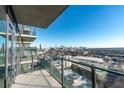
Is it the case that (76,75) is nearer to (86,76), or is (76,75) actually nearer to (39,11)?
(86,76)

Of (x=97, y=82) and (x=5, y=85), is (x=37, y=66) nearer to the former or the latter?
(x=5, y=85)

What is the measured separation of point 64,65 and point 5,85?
59.9 inches

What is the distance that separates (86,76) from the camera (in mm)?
2674

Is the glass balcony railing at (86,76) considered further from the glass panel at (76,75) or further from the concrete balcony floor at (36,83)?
the concrete balcony floor at (36,83)

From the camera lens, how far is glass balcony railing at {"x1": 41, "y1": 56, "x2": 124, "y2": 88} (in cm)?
201

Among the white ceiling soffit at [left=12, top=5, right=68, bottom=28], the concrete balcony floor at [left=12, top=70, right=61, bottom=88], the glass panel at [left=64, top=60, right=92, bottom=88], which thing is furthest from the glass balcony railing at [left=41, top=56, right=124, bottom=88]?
the white ceiling soffit at [left=12, top=5, right=68, bottom=28]

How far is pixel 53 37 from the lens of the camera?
31.0 m

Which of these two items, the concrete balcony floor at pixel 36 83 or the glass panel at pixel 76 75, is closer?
the glass panel at pixel 76 75

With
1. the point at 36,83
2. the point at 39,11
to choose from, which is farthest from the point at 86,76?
the point at 39,11

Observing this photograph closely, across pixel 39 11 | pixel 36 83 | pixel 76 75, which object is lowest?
pixel 36 83

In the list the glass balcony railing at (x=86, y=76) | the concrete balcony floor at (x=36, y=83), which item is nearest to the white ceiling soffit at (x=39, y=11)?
the glass balcony railing at (x=86, y=76)

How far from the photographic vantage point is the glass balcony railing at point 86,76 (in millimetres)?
2011

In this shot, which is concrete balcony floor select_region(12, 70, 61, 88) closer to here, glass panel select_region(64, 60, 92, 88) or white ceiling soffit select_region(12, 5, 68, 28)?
glass panel select_region(64, 60, 92, 88)
